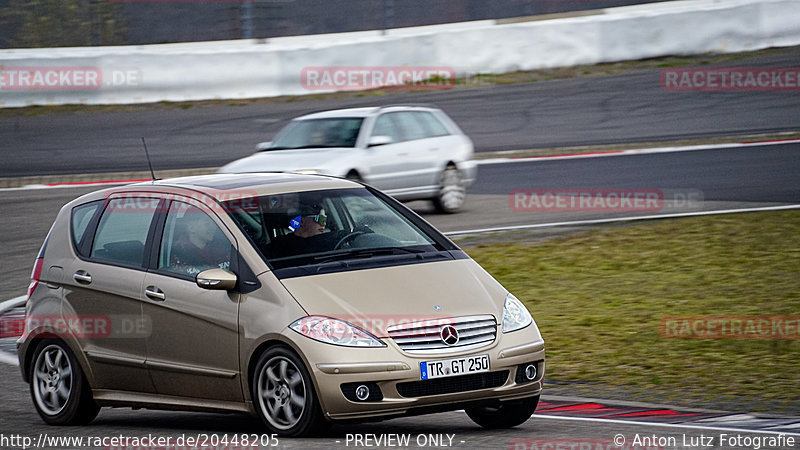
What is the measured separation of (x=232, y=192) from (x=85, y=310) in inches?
47.4

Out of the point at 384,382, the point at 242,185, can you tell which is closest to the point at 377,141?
the point at 242,185

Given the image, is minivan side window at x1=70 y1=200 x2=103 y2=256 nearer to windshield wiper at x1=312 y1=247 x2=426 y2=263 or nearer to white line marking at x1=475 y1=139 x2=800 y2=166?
windshield wiper at x1=312 y1=247 x2=426 y2=263

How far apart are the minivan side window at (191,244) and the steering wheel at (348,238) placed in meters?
0.63

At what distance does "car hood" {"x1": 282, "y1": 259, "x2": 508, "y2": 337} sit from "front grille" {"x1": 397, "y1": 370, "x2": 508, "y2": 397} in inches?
12.2

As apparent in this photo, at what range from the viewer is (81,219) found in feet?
28.0

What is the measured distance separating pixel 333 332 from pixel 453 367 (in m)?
0.66

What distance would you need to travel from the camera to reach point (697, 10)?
91.9 feet

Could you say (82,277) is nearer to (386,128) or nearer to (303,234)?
(303,234)

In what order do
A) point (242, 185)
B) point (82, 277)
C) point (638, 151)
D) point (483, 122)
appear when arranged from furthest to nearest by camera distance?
point (483, 122), point (638, 151), point (82, 277), point (242, 185)

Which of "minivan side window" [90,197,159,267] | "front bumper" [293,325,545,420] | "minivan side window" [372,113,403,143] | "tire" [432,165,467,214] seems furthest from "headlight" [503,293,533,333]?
"tire" [432,165,467,214]

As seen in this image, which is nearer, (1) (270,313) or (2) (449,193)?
(1) (270,313)

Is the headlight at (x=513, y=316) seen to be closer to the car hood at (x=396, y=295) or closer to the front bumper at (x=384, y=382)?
the car hood at (x=396, y=295)

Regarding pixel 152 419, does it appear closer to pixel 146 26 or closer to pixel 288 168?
pixel 288 168

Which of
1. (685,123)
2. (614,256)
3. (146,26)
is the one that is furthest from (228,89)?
(614,256)
